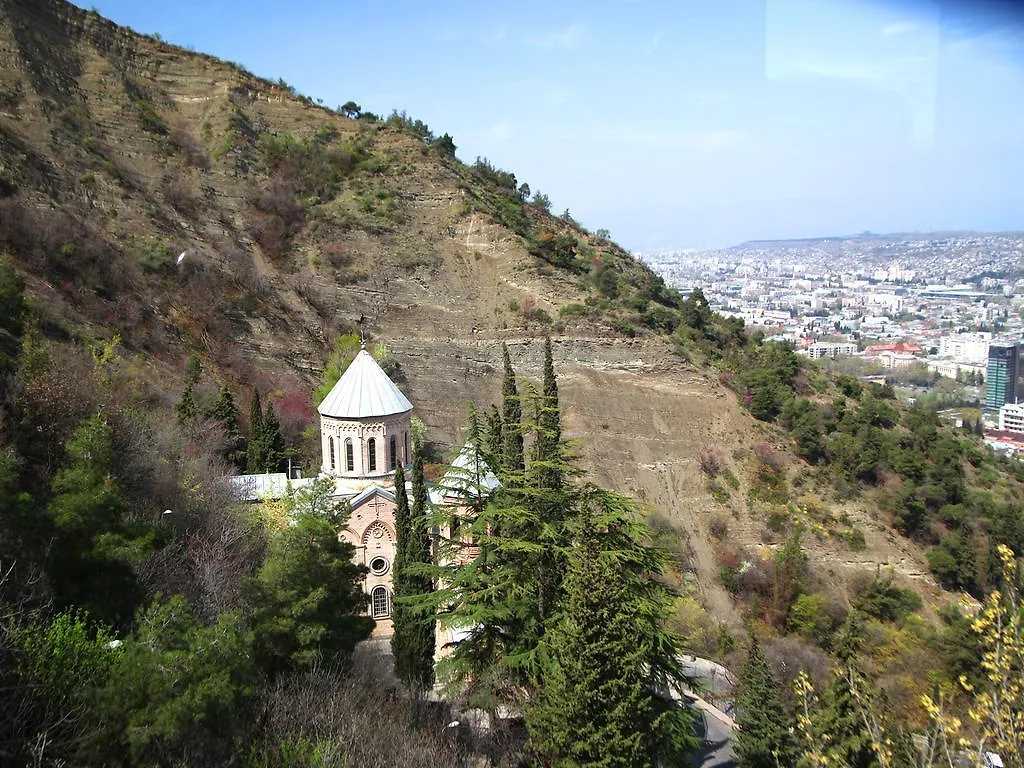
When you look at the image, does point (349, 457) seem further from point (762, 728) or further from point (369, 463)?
point (762, 728)

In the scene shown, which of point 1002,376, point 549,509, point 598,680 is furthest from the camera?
point 1002,376

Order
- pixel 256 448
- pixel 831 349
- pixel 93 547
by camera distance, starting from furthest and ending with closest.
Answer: pixel 831 349, pixel 256 448, pixel 93 547

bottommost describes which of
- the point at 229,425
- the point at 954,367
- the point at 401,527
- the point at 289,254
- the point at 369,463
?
the point at 954,367

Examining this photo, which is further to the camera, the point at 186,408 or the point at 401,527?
the point at 186,408

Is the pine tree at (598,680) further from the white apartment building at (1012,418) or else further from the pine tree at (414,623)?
the white apartment building at (1012,418)

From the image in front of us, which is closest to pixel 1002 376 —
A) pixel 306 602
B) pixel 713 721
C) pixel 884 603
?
pixel 884 603

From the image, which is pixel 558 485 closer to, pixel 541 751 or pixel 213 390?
pixel 541 751
